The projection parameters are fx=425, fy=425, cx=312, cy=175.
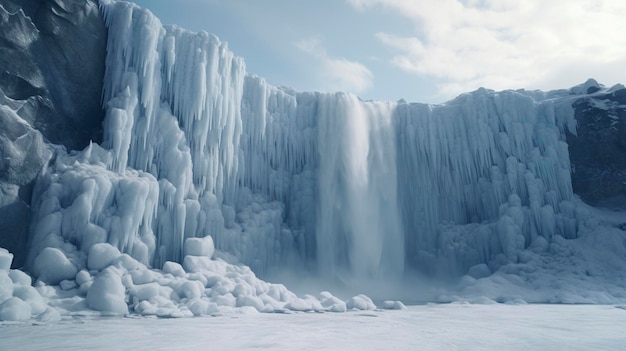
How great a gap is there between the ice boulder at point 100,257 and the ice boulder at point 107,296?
83 centimetres

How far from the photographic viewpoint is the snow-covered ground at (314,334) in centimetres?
500

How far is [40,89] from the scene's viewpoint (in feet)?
35.1

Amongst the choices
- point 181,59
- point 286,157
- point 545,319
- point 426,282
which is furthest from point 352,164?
point 545,319

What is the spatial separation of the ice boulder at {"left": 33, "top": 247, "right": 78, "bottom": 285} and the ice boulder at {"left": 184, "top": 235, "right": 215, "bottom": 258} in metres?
3.19

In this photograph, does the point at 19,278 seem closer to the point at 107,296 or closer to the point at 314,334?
the point at 107,296

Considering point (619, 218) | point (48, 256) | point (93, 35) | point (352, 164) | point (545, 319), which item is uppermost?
point (93, 35)

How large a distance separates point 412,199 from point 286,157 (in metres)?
5.91

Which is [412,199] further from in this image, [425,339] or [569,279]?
[425,339]

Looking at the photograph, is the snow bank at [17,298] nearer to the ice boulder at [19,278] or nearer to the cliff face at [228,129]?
the ice boulder at [19,278]

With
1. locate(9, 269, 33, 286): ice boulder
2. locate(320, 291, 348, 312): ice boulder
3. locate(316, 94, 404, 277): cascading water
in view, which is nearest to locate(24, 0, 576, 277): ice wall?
locate(316, 94, 404, 277): cascading water

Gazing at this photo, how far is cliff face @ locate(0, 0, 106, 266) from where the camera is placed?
958 cm

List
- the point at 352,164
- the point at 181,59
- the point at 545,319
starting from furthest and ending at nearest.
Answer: the point at 352,164, the point at 181,59, the point at 545,319

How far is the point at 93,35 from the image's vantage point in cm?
1217

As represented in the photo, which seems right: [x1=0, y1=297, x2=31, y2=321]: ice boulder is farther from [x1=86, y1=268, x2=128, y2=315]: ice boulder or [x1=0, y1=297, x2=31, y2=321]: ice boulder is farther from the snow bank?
[x1=86, y1=268, x2=128, y2=315]: ice boulder
